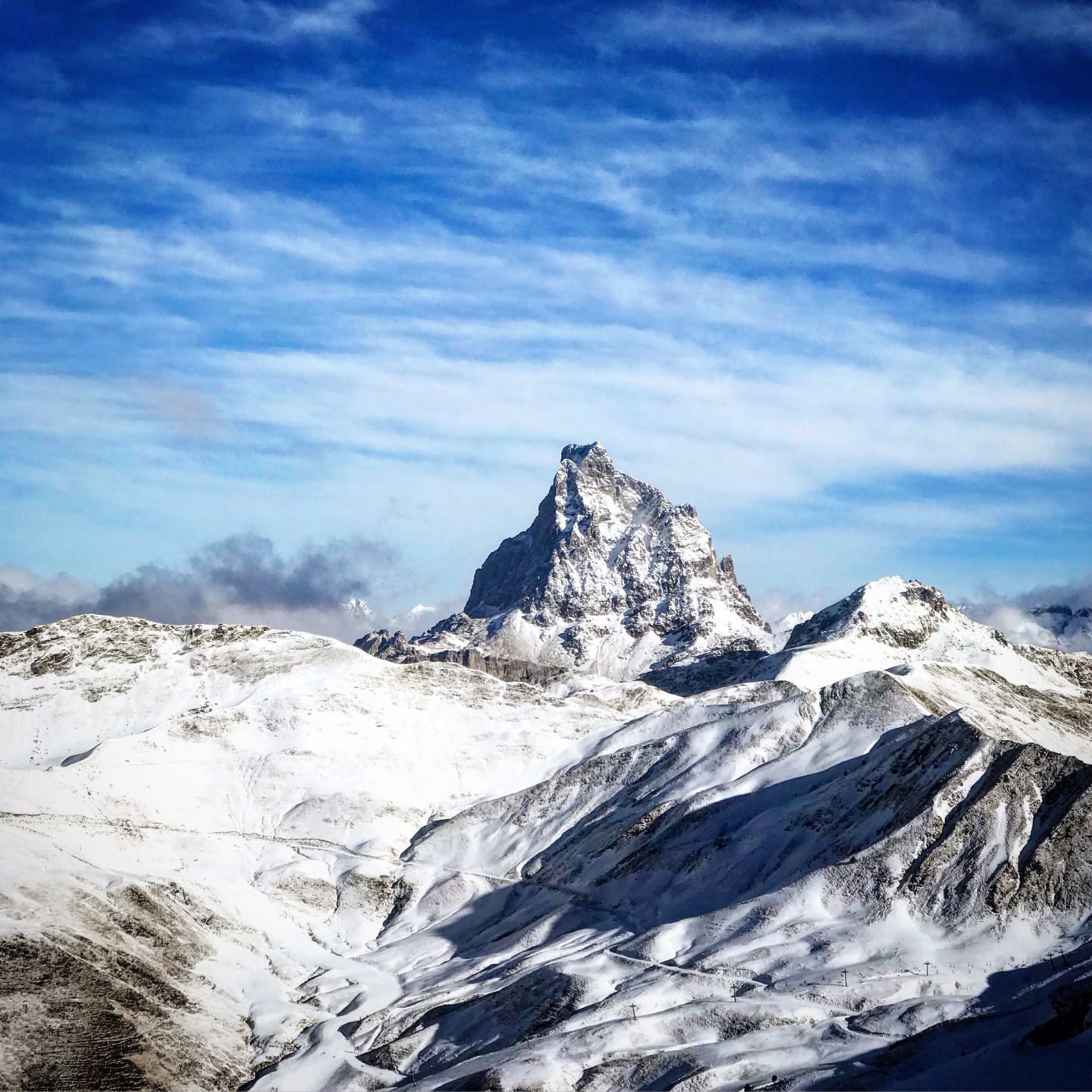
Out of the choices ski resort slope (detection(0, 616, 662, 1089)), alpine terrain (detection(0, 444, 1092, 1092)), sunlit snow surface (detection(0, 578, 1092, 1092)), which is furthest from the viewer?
ski resort slope (detection(0, 616, 662, 1089))

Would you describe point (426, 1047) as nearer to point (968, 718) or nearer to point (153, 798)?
point (968, 718)

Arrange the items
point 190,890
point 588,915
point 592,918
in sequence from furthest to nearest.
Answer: point 190,890 < point 588,915 < point 592,918

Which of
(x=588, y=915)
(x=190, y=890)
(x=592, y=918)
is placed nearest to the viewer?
(x=592, y=918)

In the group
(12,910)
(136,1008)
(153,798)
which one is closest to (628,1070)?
(136,1008)

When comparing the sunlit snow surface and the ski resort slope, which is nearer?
the sunlit snow surface

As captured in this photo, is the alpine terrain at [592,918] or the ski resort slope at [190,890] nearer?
the alpine terrain at [592,918]

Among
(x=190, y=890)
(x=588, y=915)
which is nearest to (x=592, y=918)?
(x=588, y=915)

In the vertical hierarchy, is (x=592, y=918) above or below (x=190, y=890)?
below

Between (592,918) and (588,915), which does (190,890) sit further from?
(592,918)
